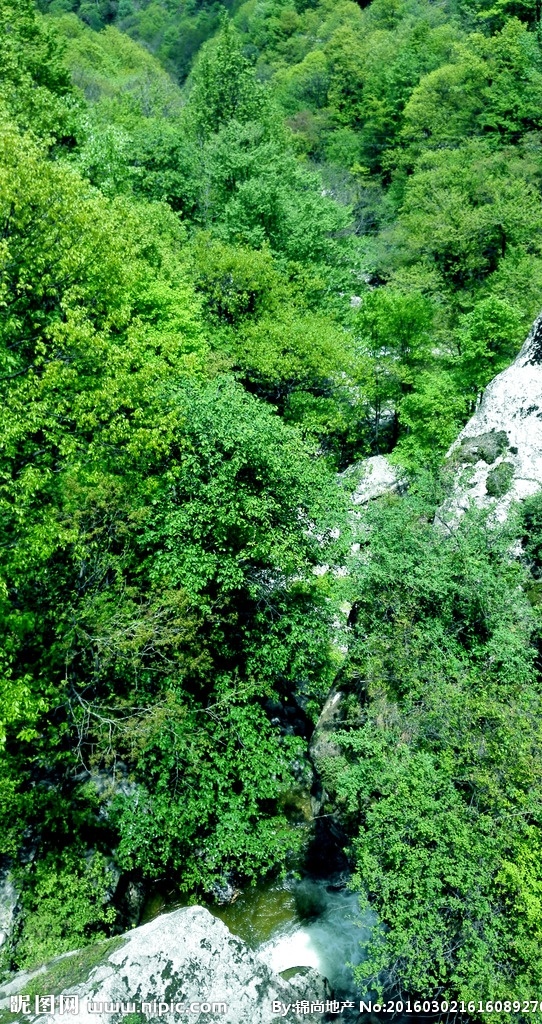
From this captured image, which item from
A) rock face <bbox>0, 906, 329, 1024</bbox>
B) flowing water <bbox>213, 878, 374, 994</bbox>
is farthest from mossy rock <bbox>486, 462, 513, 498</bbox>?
rock face <bbox>0, 906, 329, 1024</bbox>

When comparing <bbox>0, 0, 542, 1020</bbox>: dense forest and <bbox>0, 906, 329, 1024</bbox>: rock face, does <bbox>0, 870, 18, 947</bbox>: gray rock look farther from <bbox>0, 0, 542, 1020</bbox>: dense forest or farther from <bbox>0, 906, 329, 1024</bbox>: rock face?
<bbox>0, 906, 329, 1024</bbox>: rock face

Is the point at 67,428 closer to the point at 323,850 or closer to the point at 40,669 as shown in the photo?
the point at 40,669

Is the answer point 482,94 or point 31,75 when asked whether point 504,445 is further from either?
point 482,94

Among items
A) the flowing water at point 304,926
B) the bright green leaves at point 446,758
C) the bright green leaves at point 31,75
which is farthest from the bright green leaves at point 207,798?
the bright green leaves at point 31,75

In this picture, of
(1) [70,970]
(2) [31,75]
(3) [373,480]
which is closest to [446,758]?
(1) [70,970]

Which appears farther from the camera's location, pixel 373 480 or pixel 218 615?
pixel 373 480

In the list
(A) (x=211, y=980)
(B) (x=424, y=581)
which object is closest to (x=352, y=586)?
(B) (x=424, y=581)
